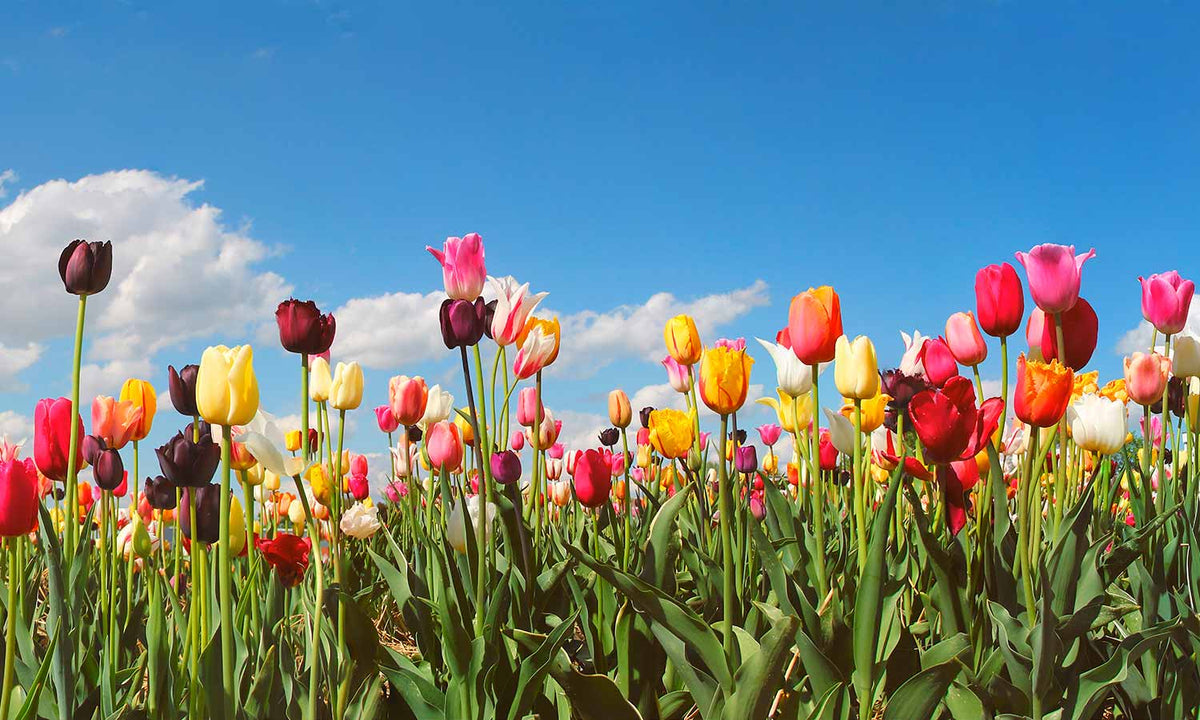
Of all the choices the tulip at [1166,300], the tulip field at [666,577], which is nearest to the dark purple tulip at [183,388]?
the tulip field at [666,577]

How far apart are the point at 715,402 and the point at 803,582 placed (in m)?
0.65

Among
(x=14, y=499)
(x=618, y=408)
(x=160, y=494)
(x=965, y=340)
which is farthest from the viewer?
(x=618, y=408)

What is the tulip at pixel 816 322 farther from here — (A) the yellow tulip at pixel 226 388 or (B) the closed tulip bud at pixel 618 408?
(B) the closed tulip bud at pixel 618 408

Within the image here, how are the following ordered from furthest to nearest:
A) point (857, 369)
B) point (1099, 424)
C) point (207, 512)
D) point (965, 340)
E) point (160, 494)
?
point (1099, 424) → point (160, 494) → point (965, 340) → point (857, 369) → point (207, 512)

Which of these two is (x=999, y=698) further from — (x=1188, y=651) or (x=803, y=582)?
(x=1188, y=651)

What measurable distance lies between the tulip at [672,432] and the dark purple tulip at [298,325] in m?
1.16

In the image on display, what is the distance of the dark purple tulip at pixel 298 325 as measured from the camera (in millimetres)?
2107

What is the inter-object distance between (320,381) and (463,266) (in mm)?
1046

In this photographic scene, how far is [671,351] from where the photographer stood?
9.99 ft

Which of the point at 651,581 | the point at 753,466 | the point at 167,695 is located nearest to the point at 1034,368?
the point at 651,581

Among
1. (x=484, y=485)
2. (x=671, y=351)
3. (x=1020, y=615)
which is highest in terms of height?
(x=671, y=351)

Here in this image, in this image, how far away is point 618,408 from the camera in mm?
4305

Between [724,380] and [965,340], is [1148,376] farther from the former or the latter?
[724,380]

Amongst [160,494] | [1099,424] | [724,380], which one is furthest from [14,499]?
[1099,424]
